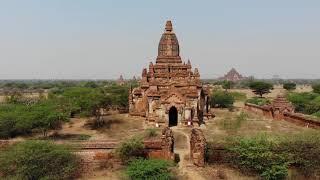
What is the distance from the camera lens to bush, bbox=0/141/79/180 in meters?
19.7

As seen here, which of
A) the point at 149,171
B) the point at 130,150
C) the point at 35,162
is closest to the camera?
the point at 149,171

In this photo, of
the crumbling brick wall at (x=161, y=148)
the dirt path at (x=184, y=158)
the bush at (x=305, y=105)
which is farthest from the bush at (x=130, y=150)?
the bush at (x=305, y=105)

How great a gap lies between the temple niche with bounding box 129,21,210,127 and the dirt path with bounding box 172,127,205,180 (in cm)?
441

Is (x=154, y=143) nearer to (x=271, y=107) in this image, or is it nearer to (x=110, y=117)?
(x=110, y=117)

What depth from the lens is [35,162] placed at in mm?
19859

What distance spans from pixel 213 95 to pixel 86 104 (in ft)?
82.3

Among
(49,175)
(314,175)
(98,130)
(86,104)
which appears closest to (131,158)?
(49,175)

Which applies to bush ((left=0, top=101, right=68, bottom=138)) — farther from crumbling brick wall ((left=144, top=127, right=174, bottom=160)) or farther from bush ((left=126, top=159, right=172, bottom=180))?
bush ((left=126, top=159, right=172, bottom=180))

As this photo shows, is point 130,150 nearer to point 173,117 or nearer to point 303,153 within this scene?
point 303,153

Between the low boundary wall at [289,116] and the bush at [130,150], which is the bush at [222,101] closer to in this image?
the low boundary wall at [289,116]

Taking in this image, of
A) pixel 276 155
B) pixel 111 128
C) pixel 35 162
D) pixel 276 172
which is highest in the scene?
pixel 276 155

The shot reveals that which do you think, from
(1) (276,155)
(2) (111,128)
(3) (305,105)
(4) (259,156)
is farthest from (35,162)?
(3) (305,105)

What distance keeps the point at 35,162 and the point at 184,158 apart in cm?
883

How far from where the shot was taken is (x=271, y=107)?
4206 centimetres
